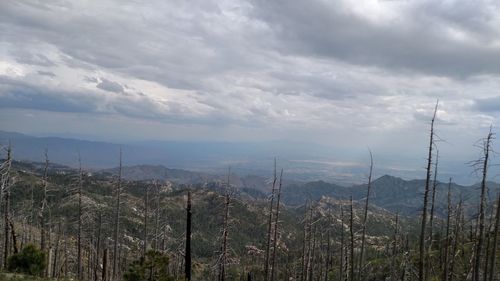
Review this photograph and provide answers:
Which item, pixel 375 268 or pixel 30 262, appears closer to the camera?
pixel 30 262

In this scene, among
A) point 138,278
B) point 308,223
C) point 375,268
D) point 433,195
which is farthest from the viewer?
point 375,268

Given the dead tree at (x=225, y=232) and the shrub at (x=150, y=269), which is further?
the dead tree at (x=225, y=232)

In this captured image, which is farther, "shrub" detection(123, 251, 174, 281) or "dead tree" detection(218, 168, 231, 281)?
"dead tree" detection(218, 168, 231, 281)

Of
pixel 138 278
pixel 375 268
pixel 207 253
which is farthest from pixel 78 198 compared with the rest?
pixel 207 253

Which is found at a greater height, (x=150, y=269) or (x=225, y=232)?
(x=225, y=232)

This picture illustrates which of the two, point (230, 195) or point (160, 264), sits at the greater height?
point (230, 195)

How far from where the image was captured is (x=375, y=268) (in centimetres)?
8662

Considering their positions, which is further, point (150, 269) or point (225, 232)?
point (225, 232)

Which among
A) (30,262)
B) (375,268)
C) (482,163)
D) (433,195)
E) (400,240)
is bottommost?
(375,268)

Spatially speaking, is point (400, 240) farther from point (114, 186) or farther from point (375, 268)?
point (114, 186)

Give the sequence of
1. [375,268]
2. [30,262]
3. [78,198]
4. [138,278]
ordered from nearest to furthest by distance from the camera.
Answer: [138,278], [30,262], [78,198], [375,268]

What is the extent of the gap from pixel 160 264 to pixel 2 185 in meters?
15.0

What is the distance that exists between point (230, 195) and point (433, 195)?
1819cm

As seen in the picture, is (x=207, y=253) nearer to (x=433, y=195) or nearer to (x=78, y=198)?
(x=78, y=198)
